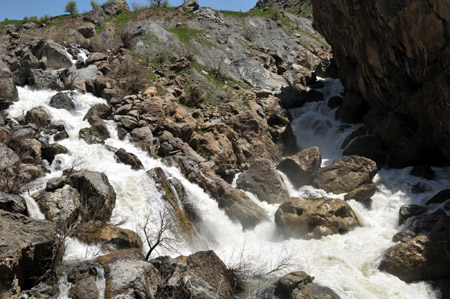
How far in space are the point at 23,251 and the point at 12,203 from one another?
268cm

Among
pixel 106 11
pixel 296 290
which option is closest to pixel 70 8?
pixel 106 11

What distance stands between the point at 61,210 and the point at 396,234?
504 inches

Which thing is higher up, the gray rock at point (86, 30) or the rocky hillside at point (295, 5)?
the rocky hillside at point (295, 5)

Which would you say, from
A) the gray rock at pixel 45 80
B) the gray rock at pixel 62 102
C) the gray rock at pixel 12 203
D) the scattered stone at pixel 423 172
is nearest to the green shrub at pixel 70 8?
the gray rock at pixel 45 80

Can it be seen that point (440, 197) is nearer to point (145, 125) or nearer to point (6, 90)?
point (145, 125)

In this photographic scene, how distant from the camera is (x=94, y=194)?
12203 mm

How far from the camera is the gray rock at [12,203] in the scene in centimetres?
985

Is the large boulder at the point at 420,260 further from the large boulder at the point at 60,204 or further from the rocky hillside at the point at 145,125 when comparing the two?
the large boulder at the point at 60,204

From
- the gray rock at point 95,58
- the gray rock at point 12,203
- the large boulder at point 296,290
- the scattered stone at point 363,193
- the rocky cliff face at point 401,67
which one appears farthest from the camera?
the gray rock at point 95,58

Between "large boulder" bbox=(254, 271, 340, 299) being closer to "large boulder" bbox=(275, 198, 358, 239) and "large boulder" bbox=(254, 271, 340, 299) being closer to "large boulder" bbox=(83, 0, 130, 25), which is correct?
"large boulder" bbox=(275, 198, 358, 239)

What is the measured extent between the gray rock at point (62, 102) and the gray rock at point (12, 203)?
9796mm

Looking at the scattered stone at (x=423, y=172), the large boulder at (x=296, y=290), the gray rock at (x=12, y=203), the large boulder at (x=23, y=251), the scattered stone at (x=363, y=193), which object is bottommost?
the large boulder at (x=296, y=290)

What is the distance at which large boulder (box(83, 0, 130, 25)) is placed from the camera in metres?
34.4

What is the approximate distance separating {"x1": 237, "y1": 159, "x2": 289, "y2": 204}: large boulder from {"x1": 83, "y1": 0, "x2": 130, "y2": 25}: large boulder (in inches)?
961
